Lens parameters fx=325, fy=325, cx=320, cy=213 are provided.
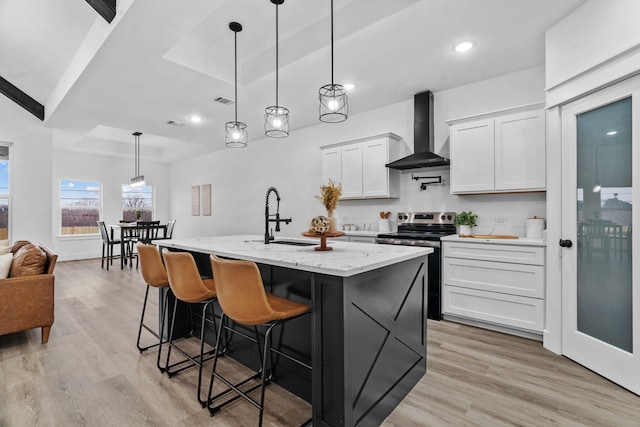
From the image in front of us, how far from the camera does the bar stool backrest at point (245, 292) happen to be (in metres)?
1.71

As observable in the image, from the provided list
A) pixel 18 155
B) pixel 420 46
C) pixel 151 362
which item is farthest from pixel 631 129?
pixel 18 155

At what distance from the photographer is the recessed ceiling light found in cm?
Answer: 300

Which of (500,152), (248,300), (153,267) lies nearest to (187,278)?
(153,267)

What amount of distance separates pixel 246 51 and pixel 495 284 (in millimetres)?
3498

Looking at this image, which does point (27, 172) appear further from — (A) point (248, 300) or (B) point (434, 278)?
(B) point (434, 278)

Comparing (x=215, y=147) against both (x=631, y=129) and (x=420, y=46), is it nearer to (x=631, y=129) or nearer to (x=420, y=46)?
(x=420, y=46)

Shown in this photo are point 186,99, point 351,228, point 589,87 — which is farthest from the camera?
point 351,228

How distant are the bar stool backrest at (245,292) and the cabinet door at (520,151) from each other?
9.47ft

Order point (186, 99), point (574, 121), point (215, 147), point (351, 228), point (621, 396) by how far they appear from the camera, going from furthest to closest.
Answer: point (215, 147) < point (351, 228) < point (186, 99) < point (574, 121) < point (621, 396)

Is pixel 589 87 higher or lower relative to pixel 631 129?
higher

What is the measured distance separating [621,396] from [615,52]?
7.55 ft

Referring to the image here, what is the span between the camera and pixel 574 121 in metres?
2.64

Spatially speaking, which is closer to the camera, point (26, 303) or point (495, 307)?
point (26, 303)

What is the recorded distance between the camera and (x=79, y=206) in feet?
25.9
